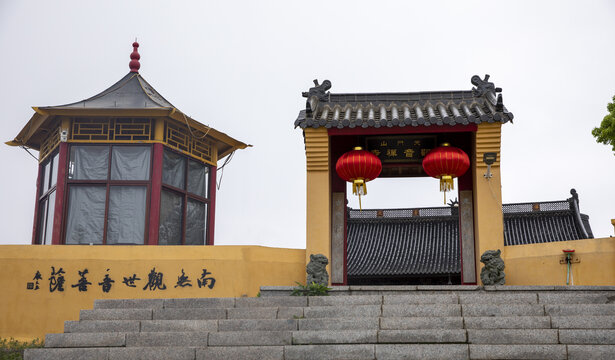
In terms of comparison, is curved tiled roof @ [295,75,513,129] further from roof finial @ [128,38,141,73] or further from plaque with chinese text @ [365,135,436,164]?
roof finial @ [128,38,141,73]

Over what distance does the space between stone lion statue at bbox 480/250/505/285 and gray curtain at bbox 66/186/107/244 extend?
7837 mm

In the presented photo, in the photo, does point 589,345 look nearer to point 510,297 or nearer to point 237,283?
point 510,297

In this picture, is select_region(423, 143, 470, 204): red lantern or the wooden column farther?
the wooden column

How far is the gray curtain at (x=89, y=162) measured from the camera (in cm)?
1498

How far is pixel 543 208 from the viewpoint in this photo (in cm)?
2433

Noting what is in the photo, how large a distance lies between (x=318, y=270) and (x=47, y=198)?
728 centimetres

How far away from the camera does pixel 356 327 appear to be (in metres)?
8.68

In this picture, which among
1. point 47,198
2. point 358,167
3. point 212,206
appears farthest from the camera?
point 212,206

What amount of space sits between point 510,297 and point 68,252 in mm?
7120

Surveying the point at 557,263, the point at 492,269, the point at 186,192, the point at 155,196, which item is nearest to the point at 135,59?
the point at 186,192

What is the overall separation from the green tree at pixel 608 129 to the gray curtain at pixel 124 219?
33.6ft

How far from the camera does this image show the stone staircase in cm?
800

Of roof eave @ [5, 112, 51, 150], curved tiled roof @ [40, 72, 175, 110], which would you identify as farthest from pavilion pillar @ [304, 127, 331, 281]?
roof eave @ [5, 112, 51, 150]

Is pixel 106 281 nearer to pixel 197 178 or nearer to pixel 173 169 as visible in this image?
pixel 173 169
